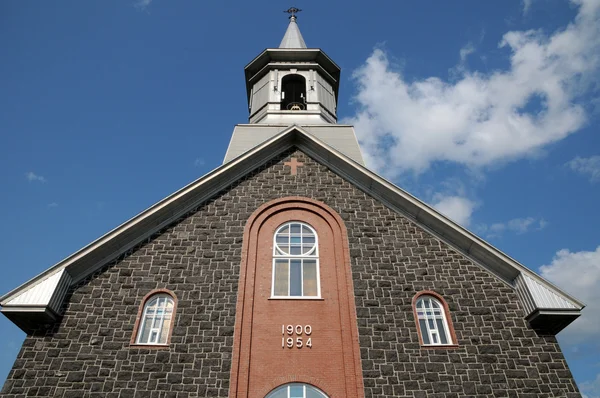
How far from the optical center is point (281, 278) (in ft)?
43.8

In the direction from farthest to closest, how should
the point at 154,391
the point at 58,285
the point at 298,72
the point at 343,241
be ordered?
the point at 298,72
the point at 343,241
the point at 58,285
the point at 154,391

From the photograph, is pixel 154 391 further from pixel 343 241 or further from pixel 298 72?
pixel 298 72

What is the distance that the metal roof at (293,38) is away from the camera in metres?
24.9

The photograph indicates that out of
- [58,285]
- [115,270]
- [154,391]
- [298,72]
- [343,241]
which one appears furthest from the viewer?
[298,72]

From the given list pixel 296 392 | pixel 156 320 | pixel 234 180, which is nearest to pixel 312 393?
pixel 296 392

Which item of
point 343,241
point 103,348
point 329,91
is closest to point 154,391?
point 103,348

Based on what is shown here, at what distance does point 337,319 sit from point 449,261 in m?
3.69

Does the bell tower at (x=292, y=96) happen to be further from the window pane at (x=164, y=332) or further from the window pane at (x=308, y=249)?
the window pane at (x=164, y=332)

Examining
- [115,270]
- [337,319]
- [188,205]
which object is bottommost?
[337,319]

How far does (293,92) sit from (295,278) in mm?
12047

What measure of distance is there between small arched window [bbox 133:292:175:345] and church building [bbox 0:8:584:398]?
3 cm

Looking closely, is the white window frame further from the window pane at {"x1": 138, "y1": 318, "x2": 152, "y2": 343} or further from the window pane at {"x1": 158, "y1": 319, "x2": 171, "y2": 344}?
the window pane at {"x1": 138, "y1": 318, "x2": 152, "y2": 343}

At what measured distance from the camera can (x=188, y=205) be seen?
14.4m

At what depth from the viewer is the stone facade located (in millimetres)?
11195
